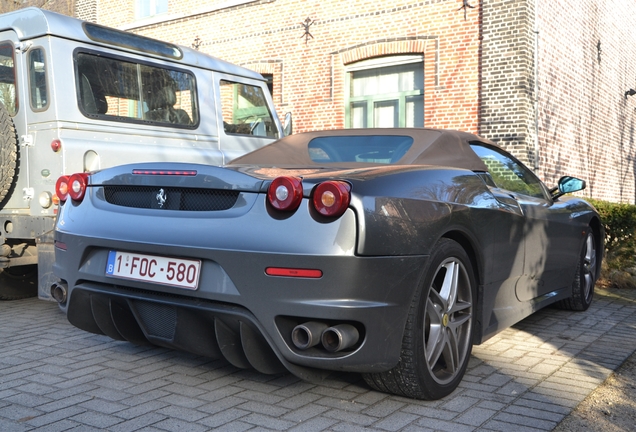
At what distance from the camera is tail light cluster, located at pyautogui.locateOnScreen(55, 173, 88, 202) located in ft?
12.0

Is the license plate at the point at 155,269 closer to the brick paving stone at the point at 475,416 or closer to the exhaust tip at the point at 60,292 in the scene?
the exhaust tip at the point at 60,292

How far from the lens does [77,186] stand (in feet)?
12.1

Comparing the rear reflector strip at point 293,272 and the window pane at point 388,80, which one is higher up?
the window pane at point 388,80

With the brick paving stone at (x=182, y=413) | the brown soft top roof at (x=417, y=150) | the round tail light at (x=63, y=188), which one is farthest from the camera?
the brown soft top roof at (x=417, y=150)

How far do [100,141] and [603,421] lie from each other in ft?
14.5

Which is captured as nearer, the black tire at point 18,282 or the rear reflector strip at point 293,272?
the rear reflector strip at point 293,272

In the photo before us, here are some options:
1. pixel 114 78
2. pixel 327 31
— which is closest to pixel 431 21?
pixel 327 31

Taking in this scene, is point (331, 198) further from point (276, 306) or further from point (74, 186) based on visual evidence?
point (74, 186)

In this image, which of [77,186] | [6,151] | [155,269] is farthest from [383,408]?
[6,151]

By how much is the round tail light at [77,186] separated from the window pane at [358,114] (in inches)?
413

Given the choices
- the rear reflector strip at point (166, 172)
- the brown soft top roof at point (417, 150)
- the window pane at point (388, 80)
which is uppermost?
the window pane at point (388, 80)

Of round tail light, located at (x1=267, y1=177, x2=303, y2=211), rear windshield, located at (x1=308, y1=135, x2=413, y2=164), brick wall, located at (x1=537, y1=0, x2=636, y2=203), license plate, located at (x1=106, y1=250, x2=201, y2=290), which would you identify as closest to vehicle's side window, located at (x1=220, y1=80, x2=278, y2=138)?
rear windshield, located at (x1=308, y1=135, x2=413, y2=164)

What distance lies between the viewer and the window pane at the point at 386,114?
13.4 m

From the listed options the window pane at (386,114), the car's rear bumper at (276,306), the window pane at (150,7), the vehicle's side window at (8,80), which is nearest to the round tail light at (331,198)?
the car's rear bumper at (276,306)
